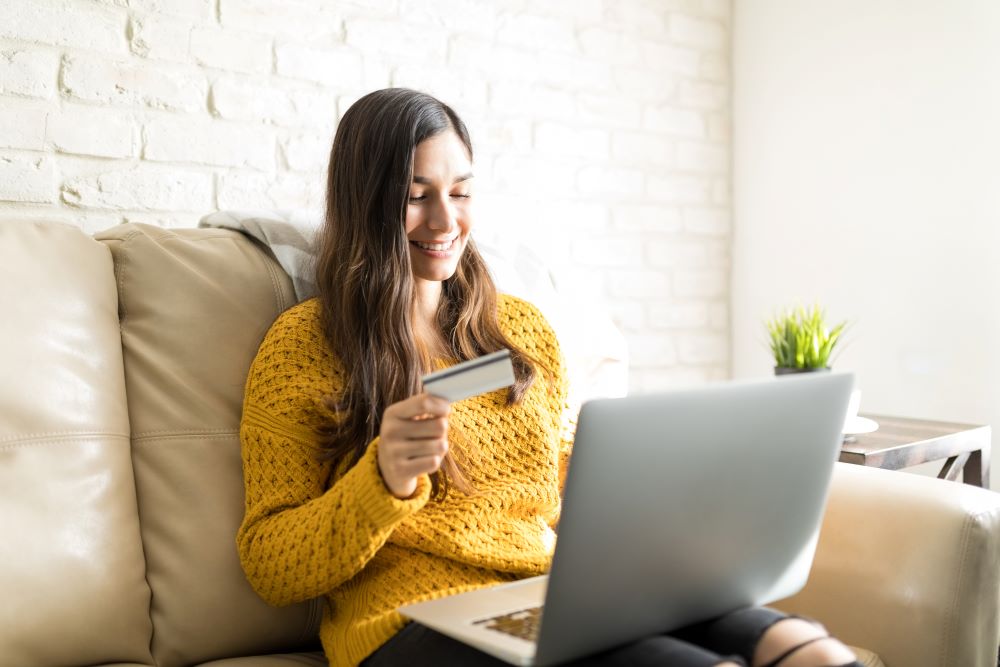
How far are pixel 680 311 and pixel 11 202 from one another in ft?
5.22

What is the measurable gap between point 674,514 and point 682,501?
13mm

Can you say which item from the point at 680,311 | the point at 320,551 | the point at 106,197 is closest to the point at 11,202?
the point at 106,197

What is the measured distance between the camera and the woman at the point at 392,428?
1.08 metres

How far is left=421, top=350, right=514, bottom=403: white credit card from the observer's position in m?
0.80

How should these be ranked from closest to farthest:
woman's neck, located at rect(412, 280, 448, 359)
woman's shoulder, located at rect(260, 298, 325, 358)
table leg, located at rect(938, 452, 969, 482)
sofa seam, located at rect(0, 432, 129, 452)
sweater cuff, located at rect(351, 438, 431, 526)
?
sweater cuff, located at rect(351, 438, 431, 526) < sofa seam, located at rect(0, 432, 129, 452) < woman's shoulder, located at rect(260, 298, 325, 358) < woman's neck, located at rect(412, 280, 448, 359) < table leg, located at rect(938, 452, 969, 482)

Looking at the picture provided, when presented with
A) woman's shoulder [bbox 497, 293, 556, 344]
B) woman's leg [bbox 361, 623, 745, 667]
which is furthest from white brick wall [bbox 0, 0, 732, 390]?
woman's leg [bbox 361, 623, 745, 667]

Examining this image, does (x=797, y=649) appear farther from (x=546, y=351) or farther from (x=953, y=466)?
(x=953, y=466)

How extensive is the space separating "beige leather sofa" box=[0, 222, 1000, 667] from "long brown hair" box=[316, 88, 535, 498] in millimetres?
158

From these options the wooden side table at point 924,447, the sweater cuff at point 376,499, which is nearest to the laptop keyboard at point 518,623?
the sweater cuff at point 376,499

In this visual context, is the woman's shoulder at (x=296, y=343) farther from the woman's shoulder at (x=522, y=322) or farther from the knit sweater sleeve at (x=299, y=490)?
the woman's shoulder at (x=522, y=322)

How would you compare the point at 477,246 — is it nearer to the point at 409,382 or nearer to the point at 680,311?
the point at 409,382

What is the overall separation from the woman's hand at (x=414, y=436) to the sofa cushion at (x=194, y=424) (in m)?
0.37

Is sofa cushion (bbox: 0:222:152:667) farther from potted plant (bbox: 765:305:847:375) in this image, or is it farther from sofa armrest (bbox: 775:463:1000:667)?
potted plant (bbox: 765:305:847:375)

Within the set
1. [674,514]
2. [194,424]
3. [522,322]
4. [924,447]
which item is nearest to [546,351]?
[522,322]
